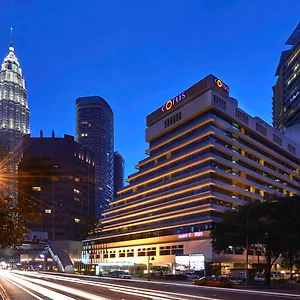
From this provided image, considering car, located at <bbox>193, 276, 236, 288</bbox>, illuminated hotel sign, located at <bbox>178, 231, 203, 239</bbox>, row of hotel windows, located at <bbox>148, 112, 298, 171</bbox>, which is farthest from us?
row of hotel windows, located at <bbox>148, 112, 298, 171</bbox>

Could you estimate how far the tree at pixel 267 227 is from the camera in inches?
2470

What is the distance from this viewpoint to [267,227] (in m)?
66.3

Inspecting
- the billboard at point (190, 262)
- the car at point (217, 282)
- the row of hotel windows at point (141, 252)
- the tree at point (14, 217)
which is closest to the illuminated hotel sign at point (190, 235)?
the row of hotel windows at point (141, 252)

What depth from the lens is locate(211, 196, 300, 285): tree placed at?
62750 millimetres

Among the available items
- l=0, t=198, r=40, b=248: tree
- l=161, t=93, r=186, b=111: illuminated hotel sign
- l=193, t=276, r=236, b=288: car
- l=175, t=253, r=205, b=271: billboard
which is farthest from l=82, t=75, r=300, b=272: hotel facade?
l=0, t=198, r=40, b=248: tree

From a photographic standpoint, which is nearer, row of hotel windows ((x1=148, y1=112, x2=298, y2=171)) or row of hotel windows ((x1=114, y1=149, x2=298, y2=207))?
row of hotel windows ((x1=114, y1=149, x2=298, y2=207))

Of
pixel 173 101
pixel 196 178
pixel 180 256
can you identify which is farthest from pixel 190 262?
pixel 173 101

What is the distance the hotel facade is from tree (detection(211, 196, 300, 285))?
28.9 metres

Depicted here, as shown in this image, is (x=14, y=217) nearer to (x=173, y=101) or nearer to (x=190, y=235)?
(x=190, y=235)

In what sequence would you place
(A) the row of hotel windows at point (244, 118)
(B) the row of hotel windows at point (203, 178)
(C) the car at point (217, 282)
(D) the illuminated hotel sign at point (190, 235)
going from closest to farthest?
(C) the car at point (217, 282) < (D) the illuminated hotel sign at point (190, 235) < (B) the row of hotel windows at point (203, 178) < (A) the row of hotel windows at point (244, 118)

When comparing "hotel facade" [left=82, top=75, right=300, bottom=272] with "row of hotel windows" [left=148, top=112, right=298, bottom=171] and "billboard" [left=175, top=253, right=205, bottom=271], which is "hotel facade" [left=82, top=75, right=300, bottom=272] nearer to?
"row of hotel windows" [left=148, top=112, right=298, bottom=171]

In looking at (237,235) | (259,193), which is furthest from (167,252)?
(237,235)

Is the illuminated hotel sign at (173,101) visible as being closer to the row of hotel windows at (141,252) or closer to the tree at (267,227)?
the row of hotel windows at (141,252)

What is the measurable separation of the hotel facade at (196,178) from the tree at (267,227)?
2889cm
